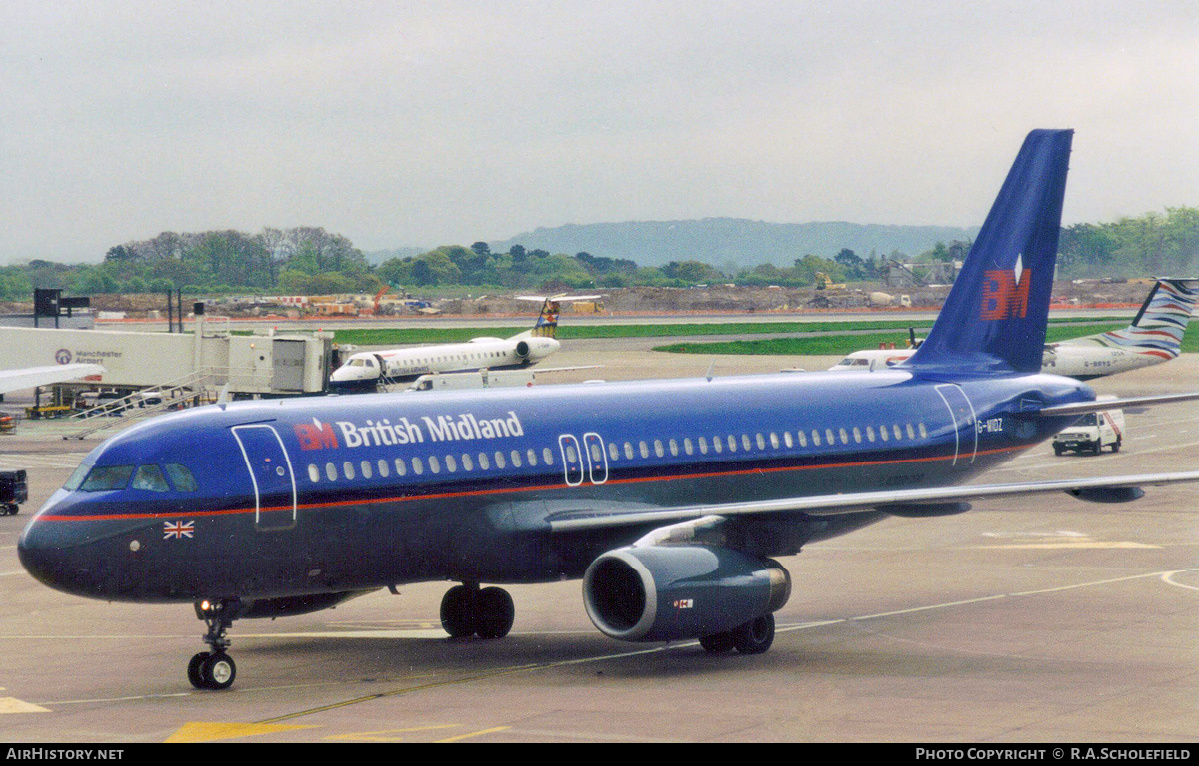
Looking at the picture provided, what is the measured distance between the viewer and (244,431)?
22266 millimetres

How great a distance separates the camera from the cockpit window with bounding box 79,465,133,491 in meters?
21.2

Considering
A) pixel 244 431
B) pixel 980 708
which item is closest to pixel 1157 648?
pixel 980 708

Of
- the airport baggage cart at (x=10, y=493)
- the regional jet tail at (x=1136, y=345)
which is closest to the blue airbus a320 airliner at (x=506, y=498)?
the airport baggage cart at (x=10, y=493)

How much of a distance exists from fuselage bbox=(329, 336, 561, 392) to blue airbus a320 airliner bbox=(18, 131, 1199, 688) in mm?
54948

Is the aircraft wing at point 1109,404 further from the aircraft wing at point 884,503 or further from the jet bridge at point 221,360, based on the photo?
the jet bridge at point 221,360

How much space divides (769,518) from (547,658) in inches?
174

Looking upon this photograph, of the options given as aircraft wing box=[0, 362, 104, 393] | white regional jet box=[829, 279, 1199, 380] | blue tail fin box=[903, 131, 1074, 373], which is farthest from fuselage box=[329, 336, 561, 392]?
blue tail fin box=[903, 131, 1074, 373]

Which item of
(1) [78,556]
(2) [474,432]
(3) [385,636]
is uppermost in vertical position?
(2) [474,432]

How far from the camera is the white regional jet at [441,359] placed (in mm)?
82312

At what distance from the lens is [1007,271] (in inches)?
1334

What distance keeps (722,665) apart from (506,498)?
4.52 metres

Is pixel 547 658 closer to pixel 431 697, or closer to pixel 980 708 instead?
pixel 431 697

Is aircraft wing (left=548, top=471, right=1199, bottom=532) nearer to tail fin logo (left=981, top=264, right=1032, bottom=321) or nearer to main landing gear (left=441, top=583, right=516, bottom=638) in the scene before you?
main landing gear (left=441, top=583, right=516, bottom=638)

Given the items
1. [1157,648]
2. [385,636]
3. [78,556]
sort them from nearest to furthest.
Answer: [78,556], [1157,648], [385,636]
